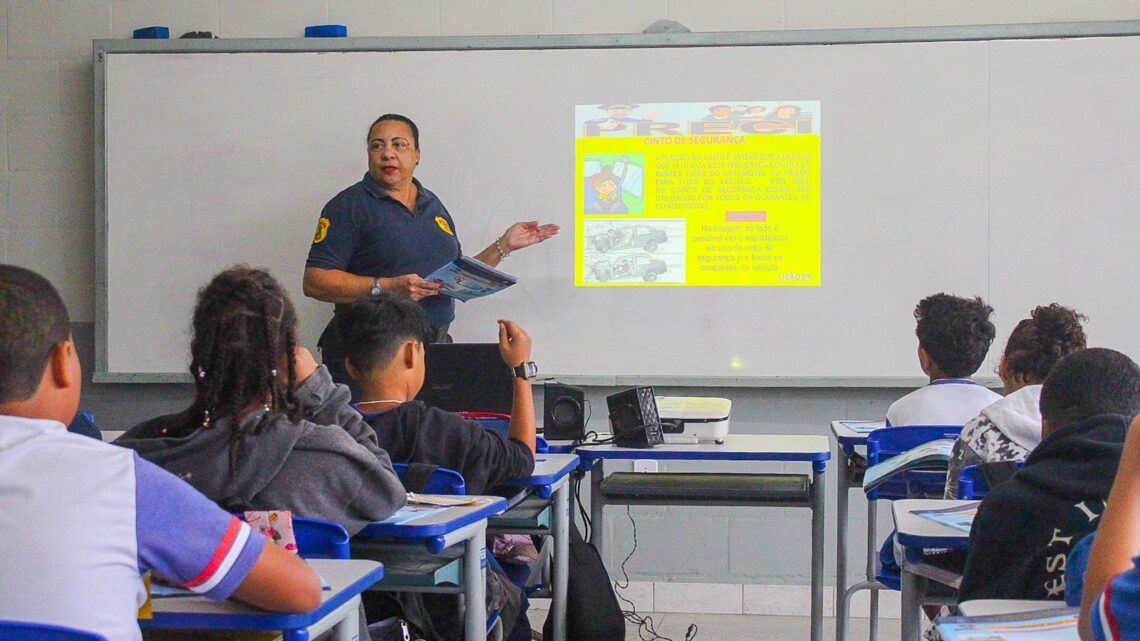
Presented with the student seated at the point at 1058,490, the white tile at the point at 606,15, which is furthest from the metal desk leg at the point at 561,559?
the white tile at the point at 606,15

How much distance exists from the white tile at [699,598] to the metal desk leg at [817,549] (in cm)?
103

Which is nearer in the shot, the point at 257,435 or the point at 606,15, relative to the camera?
the point at 257,435

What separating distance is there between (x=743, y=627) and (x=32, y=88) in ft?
11.1

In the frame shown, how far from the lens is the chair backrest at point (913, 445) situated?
2922 mm

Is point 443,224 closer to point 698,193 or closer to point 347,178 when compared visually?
point 347,178

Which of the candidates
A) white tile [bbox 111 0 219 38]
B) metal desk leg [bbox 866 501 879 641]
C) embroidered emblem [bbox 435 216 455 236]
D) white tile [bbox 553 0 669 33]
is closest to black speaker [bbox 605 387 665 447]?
metal desk leg [bbox 866 501 879 641]

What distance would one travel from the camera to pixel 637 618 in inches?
166

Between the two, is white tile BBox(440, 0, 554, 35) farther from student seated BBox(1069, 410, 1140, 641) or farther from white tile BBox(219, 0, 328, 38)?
student seated BBox(1069, 410, 1140, 641)

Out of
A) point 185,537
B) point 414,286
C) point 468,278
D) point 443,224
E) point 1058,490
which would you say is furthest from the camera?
point 443,224

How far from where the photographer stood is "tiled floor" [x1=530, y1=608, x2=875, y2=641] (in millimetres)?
3932

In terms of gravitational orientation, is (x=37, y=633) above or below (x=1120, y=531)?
below

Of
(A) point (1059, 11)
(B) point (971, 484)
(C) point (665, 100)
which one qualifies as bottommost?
(B) point (971, 484)

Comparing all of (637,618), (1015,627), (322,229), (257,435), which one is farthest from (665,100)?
(1015,627)

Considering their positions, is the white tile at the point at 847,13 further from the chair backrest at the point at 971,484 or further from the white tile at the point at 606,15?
the chair backrest at the point at 971,484
